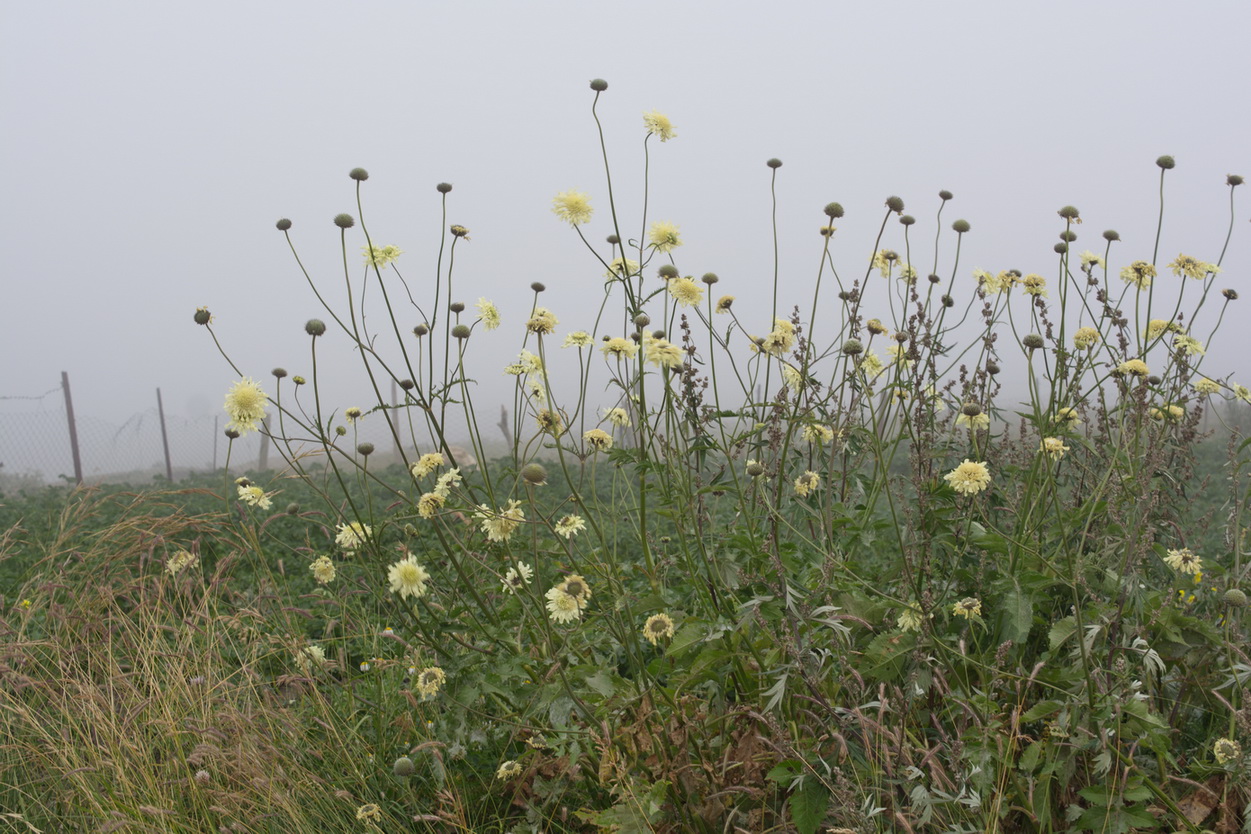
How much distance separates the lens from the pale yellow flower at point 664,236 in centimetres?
276

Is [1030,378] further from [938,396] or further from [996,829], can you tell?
[996,829]

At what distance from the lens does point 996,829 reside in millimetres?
1858

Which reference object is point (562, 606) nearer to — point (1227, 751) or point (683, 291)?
point (683, 291)

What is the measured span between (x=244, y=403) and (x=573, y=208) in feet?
3.72

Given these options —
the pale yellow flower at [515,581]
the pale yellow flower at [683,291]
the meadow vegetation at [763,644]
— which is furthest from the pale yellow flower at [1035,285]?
the pale yellow flower at [515,581]

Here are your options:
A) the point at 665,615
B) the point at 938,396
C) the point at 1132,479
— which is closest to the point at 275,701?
the point at 665,615

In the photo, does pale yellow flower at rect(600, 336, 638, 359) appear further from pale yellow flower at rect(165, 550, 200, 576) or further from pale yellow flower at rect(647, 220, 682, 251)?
pale yellow flower at rect(165, 550, 200, 576)

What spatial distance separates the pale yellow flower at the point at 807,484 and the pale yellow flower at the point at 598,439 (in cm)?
64

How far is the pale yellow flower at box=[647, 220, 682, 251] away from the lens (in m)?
2.76

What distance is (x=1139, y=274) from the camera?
305cm

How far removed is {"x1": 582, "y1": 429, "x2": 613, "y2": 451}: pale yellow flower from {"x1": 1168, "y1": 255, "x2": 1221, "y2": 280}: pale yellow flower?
7.14 ft

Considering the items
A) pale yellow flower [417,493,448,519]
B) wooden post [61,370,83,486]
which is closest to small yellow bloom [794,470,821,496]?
pale yellow flower [417,493,448,519]

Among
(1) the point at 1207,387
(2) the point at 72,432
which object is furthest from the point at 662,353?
(2) the point at 72,432

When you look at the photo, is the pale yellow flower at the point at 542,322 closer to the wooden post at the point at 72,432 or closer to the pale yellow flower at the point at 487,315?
the pale yellow flower at the point at 487,315
